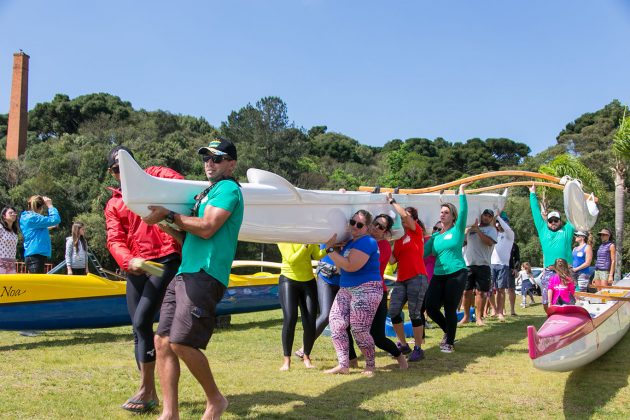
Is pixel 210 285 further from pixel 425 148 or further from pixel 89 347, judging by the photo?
pixel 425 148

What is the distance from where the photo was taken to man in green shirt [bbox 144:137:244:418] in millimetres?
3639

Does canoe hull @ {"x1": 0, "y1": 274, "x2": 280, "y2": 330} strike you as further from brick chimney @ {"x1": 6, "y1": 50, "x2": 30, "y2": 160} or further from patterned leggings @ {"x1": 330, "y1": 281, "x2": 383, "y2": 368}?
brick chimney @ {"x1": 6, "y1": 50, "x2": 30, "y2": 160}

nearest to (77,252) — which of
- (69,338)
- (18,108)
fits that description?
(69,338)

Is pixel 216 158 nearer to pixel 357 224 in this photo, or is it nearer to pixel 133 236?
pixel 133 236

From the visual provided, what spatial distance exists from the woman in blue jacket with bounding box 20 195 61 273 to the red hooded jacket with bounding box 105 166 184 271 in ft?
15.7

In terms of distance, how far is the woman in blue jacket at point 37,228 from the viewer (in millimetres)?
8719

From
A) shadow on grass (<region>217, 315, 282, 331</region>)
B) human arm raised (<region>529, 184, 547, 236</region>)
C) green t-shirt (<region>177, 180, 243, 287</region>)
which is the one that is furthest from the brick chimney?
green t-shirt (<region>177, 180, 243, 287</region>)

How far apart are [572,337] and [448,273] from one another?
7.08 ft

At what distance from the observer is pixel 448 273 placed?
7.05 m

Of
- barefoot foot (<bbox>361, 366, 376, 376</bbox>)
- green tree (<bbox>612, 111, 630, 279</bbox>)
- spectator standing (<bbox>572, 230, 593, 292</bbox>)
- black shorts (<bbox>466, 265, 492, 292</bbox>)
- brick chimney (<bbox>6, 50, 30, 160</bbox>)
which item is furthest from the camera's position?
brick chimney (<bbox>6, 50, 30, 160</bbox>)

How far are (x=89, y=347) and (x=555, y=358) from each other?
5.21 metres

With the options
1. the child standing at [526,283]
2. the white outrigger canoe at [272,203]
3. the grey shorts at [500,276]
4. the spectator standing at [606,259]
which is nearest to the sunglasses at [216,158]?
the white outrigger canoe at [272,203]

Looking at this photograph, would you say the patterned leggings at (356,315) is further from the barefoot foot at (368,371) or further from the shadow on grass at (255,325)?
the shadow on grass at (255,325)

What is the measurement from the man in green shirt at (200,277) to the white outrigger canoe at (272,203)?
8.5 inches
